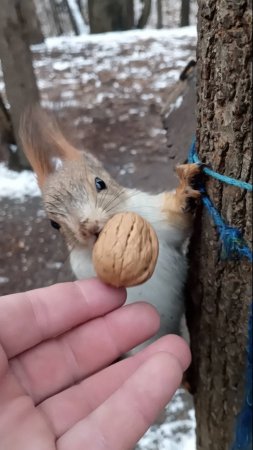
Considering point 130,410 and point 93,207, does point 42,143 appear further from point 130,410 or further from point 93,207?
point 130,410

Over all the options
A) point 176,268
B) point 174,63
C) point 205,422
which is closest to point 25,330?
point 176,268

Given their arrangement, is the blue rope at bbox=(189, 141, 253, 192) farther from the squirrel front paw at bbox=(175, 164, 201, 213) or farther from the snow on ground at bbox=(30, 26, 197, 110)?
the snow on ground at bbox=(30, 26, 197, 110)

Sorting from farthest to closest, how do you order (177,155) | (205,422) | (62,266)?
1. (62,266)
2. (177,155)
3. (205,422)

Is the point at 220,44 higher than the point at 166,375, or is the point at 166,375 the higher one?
the point at 220,44

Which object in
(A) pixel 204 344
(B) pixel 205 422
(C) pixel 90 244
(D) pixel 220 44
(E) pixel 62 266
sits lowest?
(E) pixel 62 266

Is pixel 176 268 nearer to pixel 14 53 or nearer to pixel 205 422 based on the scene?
pixel 205 422

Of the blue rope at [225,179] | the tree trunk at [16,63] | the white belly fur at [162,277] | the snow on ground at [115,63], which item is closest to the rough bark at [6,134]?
the tree trunk at [16,63]

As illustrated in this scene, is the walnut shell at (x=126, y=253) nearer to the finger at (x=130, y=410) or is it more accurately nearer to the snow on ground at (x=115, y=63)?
the finger at (x=130, y=410)
